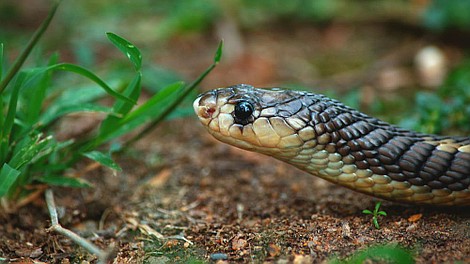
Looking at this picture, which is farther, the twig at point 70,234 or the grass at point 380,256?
the twig at point 70,234

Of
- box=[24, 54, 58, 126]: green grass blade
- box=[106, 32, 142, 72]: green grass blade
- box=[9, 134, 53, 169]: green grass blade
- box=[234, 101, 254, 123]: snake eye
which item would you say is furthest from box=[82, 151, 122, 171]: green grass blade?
box=[234, 101, 254, 123]: snake eye

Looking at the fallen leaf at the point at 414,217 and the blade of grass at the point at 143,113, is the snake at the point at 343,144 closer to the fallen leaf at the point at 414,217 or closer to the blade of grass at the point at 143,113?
the fallen leaf at the point at 414,217

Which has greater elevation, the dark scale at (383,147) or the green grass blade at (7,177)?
the dark scale at (383,147)

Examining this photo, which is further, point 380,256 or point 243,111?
point 243,111

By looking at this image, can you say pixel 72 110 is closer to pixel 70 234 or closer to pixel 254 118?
pixel 70 234

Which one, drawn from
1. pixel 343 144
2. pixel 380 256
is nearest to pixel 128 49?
pixel 343 144

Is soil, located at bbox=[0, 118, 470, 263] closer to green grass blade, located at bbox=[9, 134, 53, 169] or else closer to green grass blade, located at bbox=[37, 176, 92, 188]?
green grass blade, located at bbox=[37, 176, 92, 188]

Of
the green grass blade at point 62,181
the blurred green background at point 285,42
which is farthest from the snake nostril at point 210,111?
the blurred green background at point 285,42
